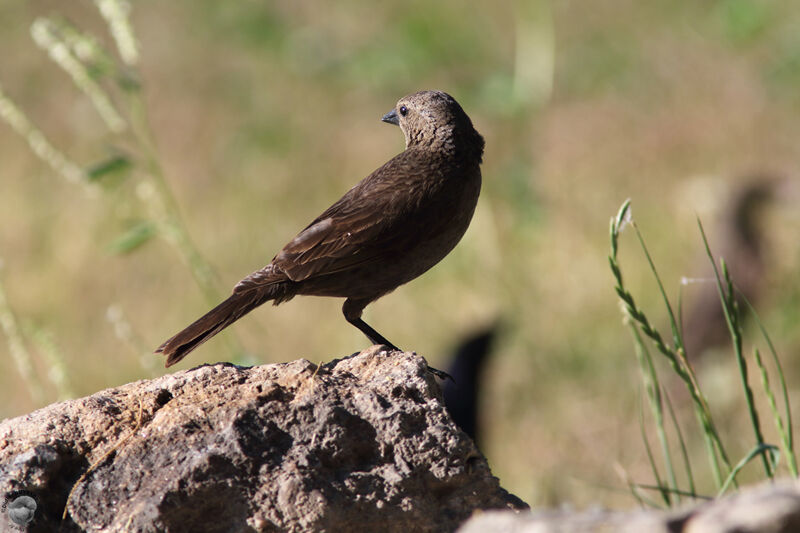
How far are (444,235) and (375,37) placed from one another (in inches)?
416

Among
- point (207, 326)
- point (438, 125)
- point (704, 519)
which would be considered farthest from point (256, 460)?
point (438, 125)

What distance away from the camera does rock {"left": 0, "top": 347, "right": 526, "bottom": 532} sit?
231 cm

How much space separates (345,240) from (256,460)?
1.18 m

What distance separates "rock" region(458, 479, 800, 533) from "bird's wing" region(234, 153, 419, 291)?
1741mm

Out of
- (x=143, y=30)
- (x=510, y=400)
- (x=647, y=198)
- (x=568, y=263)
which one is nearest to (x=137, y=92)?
(x=510, y=400)

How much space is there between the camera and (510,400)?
7.19 m

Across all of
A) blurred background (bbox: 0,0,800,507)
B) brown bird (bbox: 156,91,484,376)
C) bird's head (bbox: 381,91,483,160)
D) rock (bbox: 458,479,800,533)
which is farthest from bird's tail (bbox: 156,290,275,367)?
rock (bbox: 458,479,800,533)

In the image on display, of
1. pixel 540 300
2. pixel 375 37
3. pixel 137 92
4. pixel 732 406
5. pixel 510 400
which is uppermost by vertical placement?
pixel 375 37

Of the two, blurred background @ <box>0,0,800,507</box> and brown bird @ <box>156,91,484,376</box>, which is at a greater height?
blurred background @ <box>0,0,800,507</box>

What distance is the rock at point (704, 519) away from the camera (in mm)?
1635

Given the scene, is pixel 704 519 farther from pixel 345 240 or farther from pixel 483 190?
pixel 483 190

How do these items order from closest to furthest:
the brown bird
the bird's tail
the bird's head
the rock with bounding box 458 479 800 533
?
the rock with bounding box 458 479 800 533 → the bird's tail → the brown bird → the bird's head

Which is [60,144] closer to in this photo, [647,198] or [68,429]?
[647,198]

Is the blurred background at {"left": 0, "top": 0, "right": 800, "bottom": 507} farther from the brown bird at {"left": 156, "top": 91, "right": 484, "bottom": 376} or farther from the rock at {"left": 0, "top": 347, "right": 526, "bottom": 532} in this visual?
the rock at {"left": 0, "top": 347, "right": 526, "bottom": 532}
